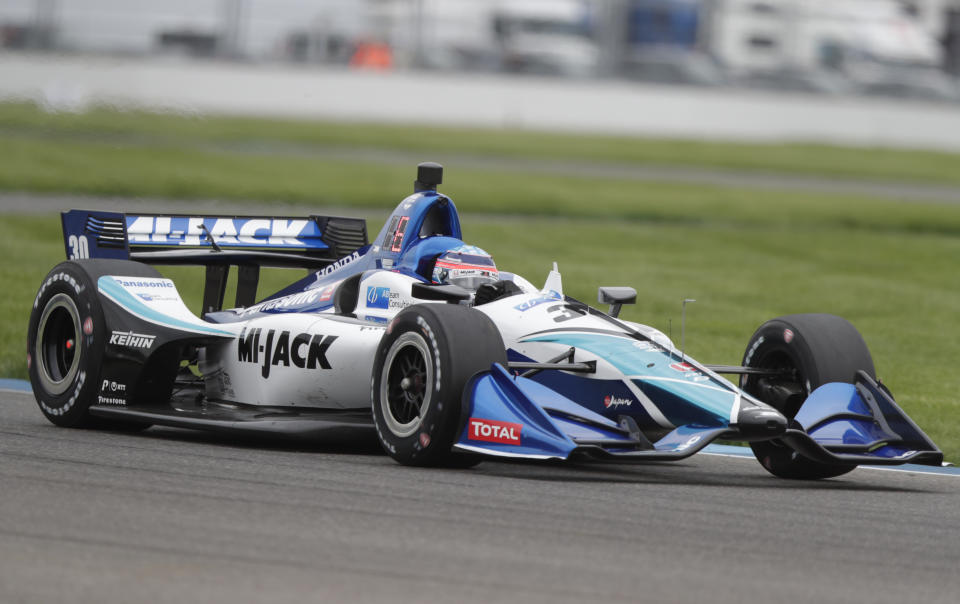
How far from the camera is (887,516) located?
6.80 metres

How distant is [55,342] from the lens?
30.8 feet

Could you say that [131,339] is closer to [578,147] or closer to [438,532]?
[438,532]

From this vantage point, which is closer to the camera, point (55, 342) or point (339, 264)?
point (339, 264)

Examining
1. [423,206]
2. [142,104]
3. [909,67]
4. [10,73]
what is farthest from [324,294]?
[909,67]

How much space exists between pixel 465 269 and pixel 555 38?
3376 centimetres

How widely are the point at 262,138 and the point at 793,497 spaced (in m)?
26.7

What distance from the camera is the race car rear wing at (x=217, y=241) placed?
32.6 ft

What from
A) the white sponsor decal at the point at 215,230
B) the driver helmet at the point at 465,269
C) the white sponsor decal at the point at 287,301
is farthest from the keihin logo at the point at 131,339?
the driver helmet at the point at 465,269

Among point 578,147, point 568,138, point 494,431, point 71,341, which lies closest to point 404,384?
point 494,431

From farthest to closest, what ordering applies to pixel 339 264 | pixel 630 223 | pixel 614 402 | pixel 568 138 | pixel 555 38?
pixel 555 38, pixel 568 138, pixel 630 223, pixel 339 264, pixel 614 402

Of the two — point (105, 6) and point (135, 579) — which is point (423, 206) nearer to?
point (135, 579)

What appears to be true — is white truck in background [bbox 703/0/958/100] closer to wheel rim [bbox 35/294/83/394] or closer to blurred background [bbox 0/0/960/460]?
blurred background [bbox 0/0/960/460]

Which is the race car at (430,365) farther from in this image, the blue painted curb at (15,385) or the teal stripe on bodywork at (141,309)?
the blue painted curb at (15,385)

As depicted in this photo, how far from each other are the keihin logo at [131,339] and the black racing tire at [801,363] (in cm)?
333
